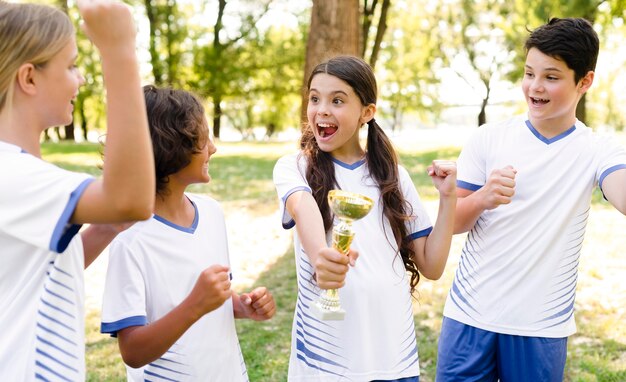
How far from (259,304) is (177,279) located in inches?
11.8

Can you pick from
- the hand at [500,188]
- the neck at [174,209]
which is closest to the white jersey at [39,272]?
the neck at [174,209]

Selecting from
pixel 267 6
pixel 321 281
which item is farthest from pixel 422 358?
pixel 267 6

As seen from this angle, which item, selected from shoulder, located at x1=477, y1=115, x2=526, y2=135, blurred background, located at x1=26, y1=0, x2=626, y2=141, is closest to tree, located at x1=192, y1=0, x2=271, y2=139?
blurred background, located at x1=26, y1=0, x2=626, y2=141

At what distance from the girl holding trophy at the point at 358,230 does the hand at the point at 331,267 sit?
20 centimetres

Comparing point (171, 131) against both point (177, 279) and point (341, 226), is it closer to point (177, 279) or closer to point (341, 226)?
point (177, 279)

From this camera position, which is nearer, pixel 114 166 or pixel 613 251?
pixel 114 166

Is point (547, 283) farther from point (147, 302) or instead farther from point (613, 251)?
point (613, 251)

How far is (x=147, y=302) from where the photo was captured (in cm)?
209

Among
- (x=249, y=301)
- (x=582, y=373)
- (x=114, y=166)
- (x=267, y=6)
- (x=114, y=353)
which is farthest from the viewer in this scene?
(x=267, y=6)

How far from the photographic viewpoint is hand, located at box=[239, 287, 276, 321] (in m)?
2.25

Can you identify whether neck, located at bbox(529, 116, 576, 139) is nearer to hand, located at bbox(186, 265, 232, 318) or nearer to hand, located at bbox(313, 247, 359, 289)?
hand, located at bbox(313, 247, 359, 289)

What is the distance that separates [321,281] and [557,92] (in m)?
1.37

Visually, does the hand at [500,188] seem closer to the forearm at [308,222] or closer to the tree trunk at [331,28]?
the forearm at [308,222]

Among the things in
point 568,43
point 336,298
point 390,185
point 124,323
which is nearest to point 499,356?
point 390,185
